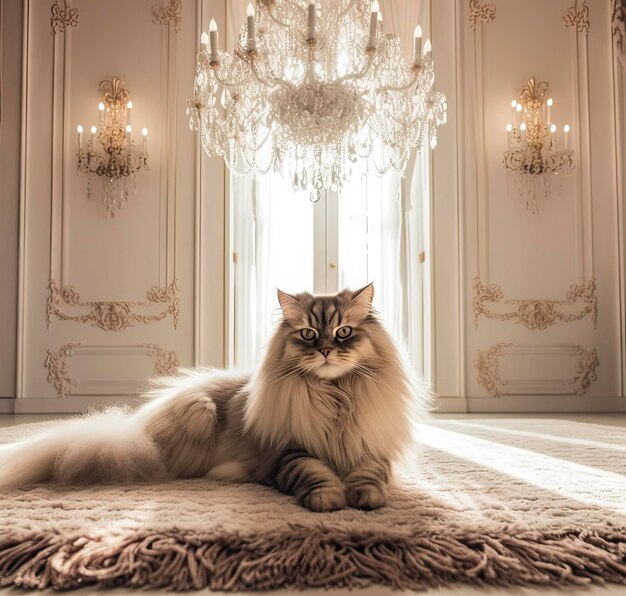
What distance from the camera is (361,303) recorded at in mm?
1421

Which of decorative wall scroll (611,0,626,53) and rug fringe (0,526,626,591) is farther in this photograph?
decorative wall scroll (611,0,626,53)

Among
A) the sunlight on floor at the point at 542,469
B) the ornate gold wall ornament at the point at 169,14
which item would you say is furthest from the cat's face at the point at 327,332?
the ornate gold wall ornament at the point at 169,14

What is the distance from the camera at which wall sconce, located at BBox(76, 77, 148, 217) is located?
4367 millimetres

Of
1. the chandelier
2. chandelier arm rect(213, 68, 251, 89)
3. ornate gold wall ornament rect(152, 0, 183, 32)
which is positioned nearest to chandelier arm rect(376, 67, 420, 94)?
the chandelier

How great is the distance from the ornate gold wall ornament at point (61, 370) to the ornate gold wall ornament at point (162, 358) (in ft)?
1.93

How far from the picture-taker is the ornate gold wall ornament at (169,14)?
14.7ft

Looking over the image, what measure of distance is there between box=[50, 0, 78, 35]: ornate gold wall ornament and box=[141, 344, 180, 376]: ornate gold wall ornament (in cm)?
264

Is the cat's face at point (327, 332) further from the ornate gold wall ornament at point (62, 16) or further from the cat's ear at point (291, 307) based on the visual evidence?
the ornate gold wall ornament at point (62, 16)

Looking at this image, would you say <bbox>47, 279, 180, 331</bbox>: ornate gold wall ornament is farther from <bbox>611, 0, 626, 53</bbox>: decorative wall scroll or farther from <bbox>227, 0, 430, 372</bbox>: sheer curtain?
<bbox>611, 0, 626, 53</bbox>: decorative wall scroll

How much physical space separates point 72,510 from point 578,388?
Result: 13.6ft

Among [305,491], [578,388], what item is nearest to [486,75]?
[578,388]

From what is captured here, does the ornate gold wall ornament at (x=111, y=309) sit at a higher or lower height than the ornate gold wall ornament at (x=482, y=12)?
lower

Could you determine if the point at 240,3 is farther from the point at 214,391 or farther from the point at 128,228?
the point at 214,391

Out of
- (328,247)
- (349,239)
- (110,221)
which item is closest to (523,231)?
(349,239)
